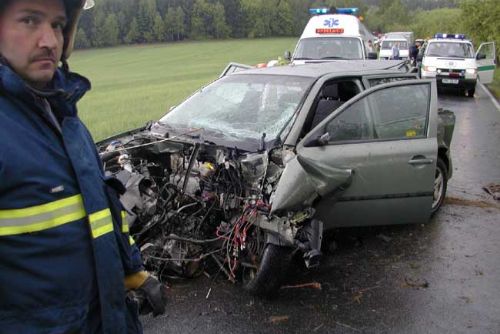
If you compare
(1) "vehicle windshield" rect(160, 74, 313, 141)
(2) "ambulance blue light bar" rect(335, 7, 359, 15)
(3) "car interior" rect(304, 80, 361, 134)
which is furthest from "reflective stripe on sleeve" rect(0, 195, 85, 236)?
(2) "ambulance blue light bar" rect(335, 7, 359, 15)

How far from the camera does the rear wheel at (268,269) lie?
3.33m

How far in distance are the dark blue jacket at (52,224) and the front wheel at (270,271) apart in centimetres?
187

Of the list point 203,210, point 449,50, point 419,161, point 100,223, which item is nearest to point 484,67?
point 449,50

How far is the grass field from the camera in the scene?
1377 cm

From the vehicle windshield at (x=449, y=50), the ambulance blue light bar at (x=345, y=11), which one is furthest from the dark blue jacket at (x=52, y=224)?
the vehicle windshield at (x=449, y=50)

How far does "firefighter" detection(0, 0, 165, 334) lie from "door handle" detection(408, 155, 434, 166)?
10.6 feet

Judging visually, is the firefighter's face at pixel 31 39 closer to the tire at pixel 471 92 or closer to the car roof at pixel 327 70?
the car roof at pixel 327 70

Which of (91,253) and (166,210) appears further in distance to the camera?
(166,210)

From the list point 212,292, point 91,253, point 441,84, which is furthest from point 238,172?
point 441,84

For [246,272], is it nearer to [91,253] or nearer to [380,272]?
[380,272]

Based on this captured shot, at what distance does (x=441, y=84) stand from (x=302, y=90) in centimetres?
1345

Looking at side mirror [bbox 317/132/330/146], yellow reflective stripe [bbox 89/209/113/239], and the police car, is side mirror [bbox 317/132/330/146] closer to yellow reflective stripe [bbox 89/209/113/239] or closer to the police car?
yellow reflective stripe [bbox 89/209/113/239]

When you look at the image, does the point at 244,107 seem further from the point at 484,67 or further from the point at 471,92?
the point at 471,92

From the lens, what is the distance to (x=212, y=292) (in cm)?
362
